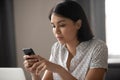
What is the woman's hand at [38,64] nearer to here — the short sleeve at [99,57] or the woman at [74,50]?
the woman at [74,50]

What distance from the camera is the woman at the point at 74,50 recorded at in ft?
3.53

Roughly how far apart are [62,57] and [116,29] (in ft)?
3.74

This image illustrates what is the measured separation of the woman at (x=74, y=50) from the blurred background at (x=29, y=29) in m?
1.05

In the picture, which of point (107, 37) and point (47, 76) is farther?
point (107, 37)

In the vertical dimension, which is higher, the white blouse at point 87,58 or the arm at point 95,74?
the white blouse at point 87,58

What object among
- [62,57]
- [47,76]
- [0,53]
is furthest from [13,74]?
[0,53]

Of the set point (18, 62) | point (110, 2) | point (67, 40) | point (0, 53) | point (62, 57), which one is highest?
point (110, 2)

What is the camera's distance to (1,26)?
245 centimetres

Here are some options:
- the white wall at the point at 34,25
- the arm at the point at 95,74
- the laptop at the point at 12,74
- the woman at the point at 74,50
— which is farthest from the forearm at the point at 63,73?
the white wall at the point at 34,25

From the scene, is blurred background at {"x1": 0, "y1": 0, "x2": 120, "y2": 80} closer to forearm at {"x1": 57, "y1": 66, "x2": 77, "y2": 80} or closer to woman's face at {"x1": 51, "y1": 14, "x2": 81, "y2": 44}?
woman's face at {"x1": 51, "y1": 14, "x2": 81, "y2": 44}

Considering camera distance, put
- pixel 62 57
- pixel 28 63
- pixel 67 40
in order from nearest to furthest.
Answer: pixel 28 63 → pixel 67 40 → pixel 62 57

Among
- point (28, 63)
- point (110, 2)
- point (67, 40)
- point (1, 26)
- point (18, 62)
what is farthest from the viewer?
point (18, 62)

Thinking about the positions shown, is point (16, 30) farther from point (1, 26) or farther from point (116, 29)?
point (116, 29)

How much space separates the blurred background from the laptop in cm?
105
